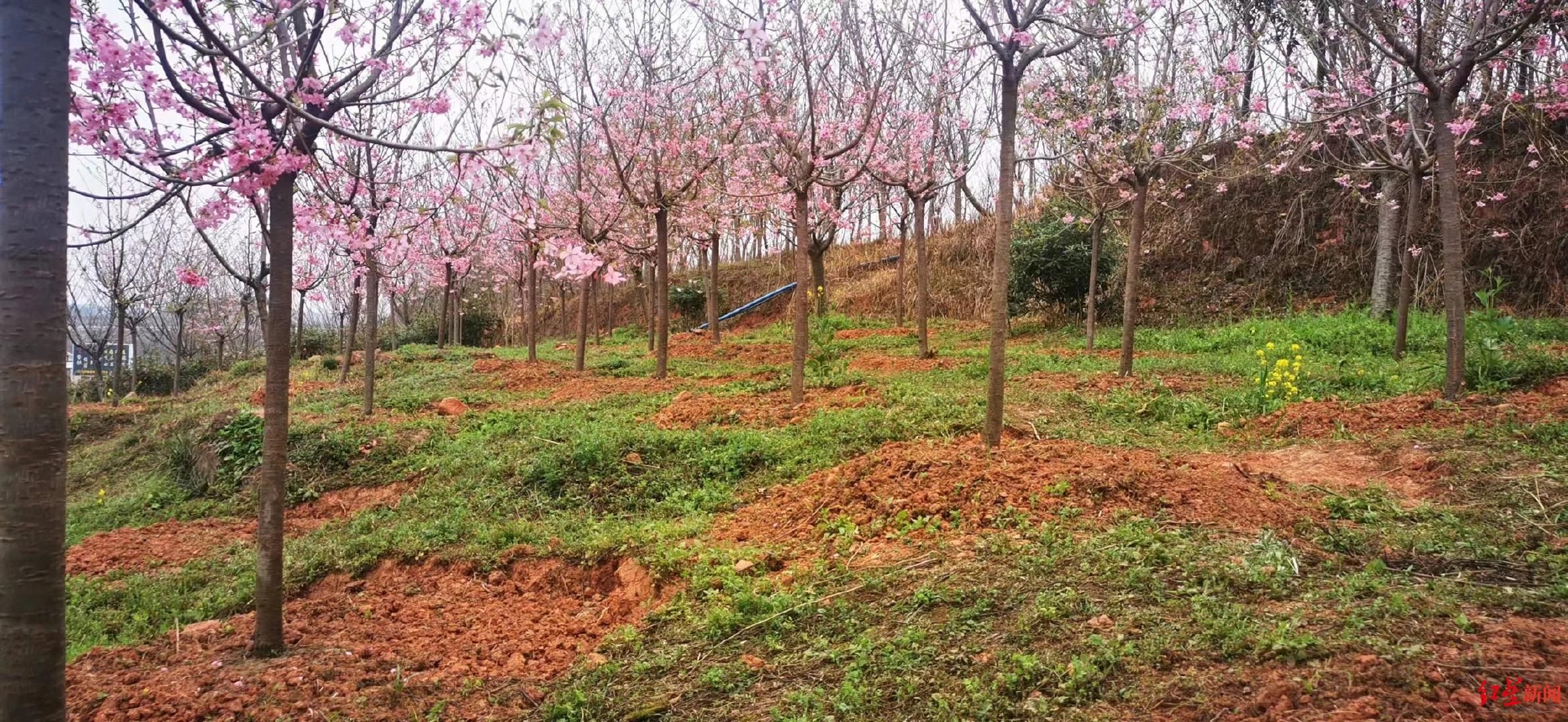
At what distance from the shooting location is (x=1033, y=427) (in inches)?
239

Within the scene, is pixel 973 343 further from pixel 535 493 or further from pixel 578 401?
pixel 535 493

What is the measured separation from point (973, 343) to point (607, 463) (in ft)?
29.1

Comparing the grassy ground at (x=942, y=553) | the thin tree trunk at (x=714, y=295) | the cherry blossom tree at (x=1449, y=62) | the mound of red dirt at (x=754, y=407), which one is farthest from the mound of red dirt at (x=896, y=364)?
the cherry blossom tree at (x=1449, y=62)

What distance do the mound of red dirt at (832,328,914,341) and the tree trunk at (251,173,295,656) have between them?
470 inches

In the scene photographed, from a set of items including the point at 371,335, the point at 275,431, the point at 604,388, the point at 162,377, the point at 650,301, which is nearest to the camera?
the point at 275,431

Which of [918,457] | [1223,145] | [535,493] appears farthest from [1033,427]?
[1223,145]

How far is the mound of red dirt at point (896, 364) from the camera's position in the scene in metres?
10.5

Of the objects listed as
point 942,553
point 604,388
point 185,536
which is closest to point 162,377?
point 604,388

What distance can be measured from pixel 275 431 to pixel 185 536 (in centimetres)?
410

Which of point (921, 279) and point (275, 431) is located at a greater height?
point (921, 279)

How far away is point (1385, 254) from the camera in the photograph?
1261cm

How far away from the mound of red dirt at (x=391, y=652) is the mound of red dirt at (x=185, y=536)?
5.97 feet

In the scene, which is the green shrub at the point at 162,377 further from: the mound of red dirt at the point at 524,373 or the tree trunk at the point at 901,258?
the tree trunk at the point at 901,258

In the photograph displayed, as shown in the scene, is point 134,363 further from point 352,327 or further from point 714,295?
point 714,295
